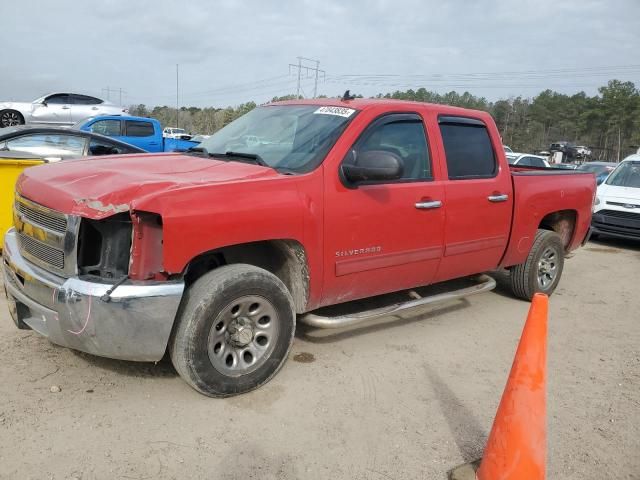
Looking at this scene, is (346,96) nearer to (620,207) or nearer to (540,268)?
(540,268)

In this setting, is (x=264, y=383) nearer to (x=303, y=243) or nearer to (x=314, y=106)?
(x=303, y=243)

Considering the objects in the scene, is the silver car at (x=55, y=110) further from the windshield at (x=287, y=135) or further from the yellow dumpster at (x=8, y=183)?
the windshield at (x=287, y=135)

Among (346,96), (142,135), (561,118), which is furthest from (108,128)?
(561,118)

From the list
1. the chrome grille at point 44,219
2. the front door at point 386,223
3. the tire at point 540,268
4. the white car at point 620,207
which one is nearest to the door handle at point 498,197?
the front door at point 386,223

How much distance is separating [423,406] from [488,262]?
2.02m

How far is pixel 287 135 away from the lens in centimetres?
403

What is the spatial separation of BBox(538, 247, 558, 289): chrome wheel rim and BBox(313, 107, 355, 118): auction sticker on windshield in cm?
300

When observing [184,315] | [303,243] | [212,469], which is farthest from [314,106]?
[212,469]

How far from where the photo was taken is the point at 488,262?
4965 mm

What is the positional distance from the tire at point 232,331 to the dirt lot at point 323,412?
0.17m

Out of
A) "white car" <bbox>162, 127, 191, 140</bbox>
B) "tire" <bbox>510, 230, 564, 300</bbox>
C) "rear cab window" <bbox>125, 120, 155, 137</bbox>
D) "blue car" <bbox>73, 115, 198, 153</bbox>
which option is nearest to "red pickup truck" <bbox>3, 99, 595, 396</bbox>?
"tire" <bbox>510, 230, 564, 300</bbox>

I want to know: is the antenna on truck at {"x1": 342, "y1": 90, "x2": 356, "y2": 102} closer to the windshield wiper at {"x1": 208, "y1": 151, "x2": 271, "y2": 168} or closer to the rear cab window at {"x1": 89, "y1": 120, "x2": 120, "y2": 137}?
the windshield wiper at {"x1": 208, "y1": 151, "x2": 271, "y2": 168}

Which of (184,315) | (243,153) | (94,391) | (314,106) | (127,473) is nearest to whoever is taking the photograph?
(127,473)

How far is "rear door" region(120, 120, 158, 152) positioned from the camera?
46.3ft
